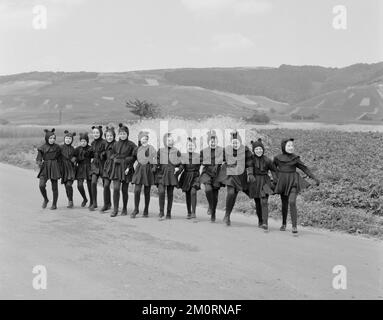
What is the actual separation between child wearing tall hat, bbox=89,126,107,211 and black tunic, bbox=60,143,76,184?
523 mm

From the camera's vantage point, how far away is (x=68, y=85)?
17350cm

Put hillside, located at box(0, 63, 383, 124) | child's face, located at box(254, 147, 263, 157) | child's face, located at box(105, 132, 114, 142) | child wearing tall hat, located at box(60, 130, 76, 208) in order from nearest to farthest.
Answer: child's face, located at box(254, 147, 263, 157)
child's face, located at box(105, 132, 114, 142)
child wearing tall hat, located at box(60, 130, 76, 208)
hillside, located at box(0, 63, 383, 124)

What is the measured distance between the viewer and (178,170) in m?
12.5

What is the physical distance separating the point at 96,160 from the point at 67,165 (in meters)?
0.76

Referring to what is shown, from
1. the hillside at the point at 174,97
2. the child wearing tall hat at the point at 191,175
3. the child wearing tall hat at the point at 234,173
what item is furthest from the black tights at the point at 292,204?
the hillside at the point at 174,97

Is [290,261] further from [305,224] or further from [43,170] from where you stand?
[43,170]

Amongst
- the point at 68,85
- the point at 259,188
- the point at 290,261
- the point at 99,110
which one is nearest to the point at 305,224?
the point at 259,188

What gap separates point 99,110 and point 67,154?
404 feet

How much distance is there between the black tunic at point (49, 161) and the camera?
13.5 m

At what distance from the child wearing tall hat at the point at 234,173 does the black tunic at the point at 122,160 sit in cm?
226

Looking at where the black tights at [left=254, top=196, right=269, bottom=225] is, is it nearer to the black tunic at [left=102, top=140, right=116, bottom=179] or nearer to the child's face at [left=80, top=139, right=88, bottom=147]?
the black tunic at [left=102, top=140, right=116, bottom=179]

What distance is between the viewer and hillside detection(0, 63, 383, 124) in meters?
124

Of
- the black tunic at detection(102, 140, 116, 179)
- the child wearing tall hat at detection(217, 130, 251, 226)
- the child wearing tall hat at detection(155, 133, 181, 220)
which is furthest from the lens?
the black tunic at detection(102, 140, 116, 179)

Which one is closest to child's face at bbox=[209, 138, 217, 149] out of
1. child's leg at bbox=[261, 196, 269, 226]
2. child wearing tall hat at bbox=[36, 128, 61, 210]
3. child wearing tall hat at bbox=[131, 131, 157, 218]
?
child wearing tall hat at bbox=[131, 131, 157, 218]
